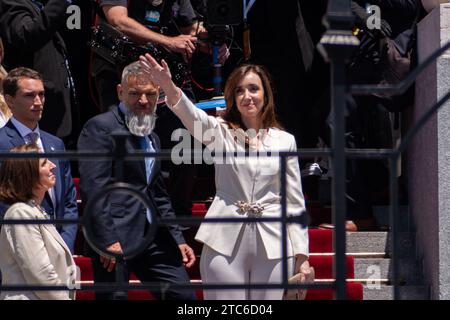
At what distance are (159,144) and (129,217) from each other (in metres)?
0.50

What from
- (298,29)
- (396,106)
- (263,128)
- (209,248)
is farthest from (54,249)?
(298,29)

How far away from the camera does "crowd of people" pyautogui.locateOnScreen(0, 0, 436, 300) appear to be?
588 centimetres

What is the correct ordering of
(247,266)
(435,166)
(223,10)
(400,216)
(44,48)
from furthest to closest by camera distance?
(44,48), (223,10), (400,216), (435,166), (247,266)

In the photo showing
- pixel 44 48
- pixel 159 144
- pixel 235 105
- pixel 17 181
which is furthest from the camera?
pixel 44 48

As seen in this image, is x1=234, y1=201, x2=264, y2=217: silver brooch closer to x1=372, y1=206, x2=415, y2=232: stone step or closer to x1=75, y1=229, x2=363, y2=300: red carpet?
x1=75, y1=229, x2=363, y2=300: red carpet

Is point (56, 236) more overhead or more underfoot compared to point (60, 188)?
more underfoot

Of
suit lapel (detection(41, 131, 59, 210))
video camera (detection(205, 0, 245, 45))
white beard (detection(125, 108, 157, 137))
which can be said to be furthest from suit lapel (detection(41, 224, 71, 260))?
video camera (detection(205, 0, 245, 45))

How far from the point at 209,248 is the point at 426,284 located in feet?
5.51

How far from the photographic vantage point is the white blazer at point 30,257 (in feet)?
18.7

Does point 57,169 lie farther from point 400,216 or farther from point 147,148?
point 400,216

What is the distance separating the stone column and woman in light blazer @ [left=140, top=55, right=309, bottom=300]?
3.59 ft

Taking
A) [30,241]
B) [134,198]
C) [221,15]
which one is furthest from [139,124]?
[221,15]

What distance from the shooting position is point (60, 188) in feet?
21.8

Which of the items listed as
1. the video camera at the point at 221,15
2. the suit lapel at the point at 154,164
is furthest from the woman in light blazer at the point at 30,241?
the video camera at the point at 221,15
